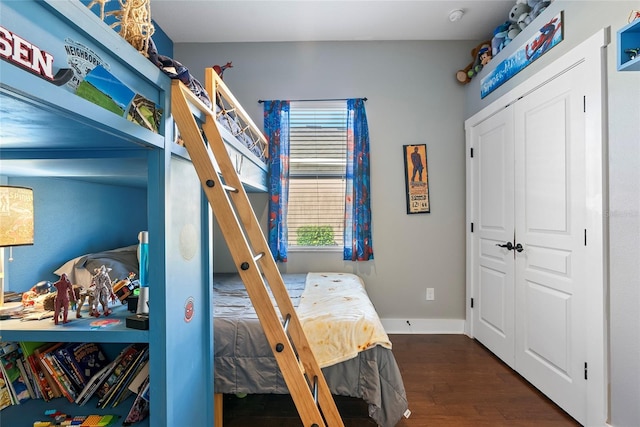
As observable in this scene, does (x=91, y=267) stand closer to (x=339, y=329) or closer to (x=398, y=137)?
(x=339, y=329)

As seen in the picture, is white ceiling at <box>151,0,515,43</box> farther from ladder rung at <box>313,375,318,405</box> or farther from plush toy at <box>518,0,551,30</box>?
ladder rung at <box>313,375,318,405</box>

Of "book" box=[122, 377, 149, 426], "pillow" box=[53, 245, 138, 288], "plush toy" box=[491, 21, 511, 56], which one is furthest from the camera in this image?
"plush toy" box=[491, 21, 511, 56]

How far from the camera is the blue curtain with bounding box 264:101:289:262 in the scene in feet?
10.1

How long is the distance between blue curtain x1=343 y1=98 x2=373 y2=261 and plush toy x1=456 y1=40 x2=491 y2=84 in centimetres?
104

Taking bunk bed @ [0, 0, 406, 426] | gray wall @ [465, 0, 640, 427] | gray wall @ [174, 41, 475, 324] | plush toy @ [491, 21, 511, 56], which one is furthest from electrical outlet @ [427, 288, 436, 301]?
plush toy @ [491, 21, 511, 56]

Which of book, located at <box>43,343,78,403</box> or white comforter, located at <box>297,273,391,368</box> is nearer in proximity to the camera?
book, located at <box>43,343,78,403</box>

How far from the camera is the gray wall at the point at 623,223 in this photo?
4.70 feet

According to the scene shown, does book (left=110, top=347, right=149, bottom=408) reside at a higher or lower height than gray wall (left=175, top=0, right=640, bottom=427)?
lower

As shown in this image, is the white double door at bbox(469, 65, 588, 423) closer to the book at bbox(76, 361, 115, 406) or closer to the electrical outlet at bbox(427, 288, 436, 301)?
the electrical outlet at bbox(427, 288, 436, 301)

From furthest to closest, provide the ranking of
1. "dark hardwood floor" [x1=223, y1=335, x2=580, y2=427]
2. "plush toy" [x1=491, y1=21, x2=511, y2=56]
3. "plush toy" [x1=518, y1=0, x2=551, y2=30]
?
"plush toy" [x1=491, y1=21, x2=511, y2=56], "plush toy" [x1=518, y1=0, x2=551, y2=30], "dark hardwood floor" [x1=223, y1=335, x2=580, y2=427]

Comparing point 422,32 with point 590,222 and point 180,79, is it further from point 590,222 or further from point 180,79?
point 180,79

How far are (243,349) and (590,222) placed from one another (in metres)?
2.00

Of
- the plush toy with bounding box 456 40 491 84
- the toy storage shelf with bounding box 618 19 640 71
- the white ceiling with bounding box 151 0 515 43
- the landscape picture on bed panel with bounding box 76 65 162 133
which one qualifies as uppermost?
the white ceiling with bounding box 151 0 515 43

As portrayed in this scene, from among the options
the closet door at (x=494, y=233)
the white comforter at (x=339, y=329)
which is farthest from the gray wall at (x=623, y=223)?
the white comforter at (x=339, y=329)
